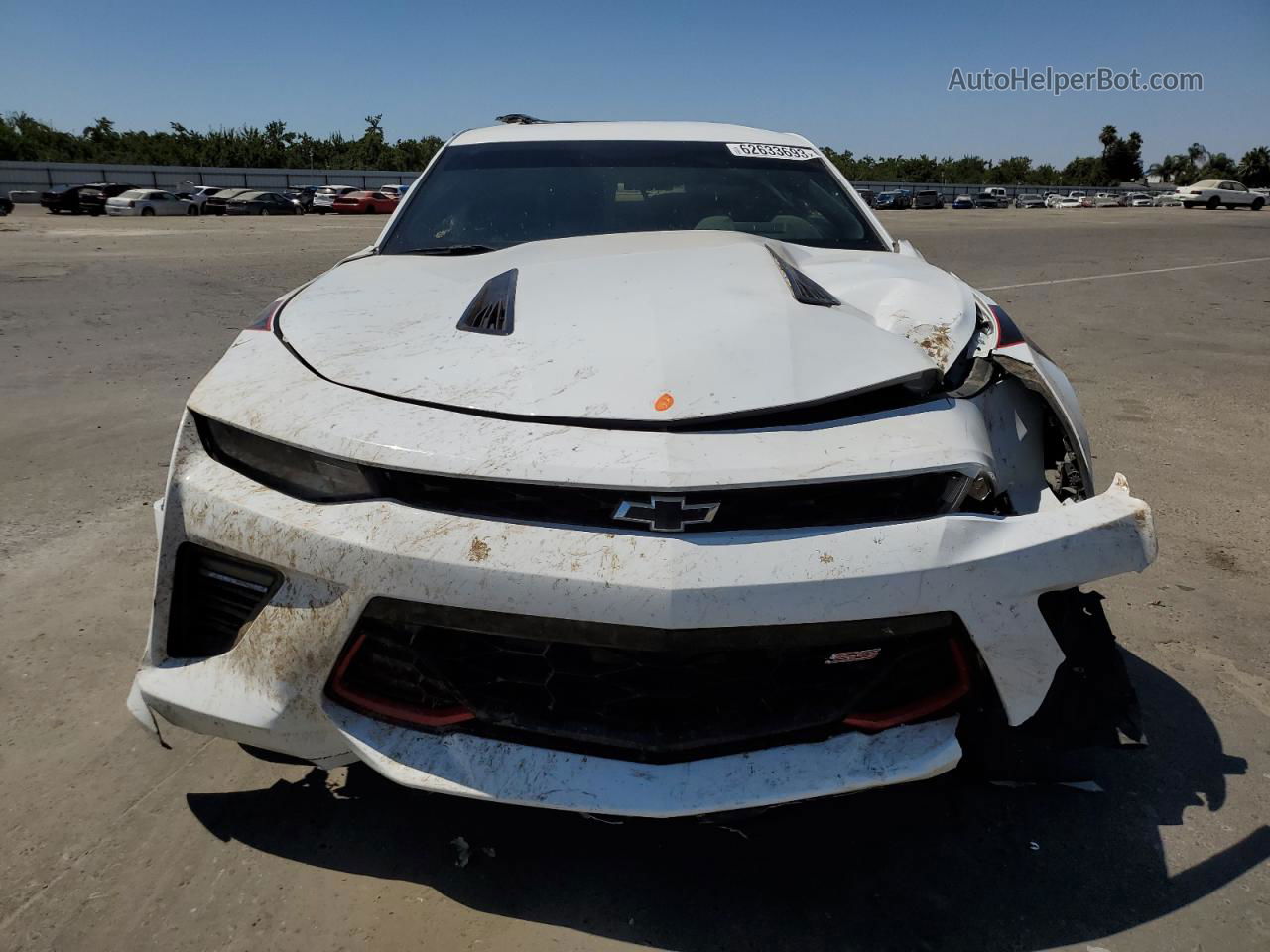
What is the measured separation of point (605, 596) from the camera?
1.59 metres

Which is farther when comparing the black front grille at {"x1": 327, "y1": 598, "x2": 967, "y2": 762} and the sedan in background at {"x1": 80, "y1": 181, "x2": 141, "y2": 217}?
the sedan in background at {"x1": 80, "y1": 181, "x2": 141, "y2": 217}

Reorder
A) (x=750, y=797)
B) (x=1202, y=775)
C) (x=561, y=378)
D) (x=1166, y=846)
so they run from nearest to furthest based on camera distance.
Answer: (x=750, y=797) → (x=561, y=378) → (x=1166, y=846) → (x=1202, y=775)

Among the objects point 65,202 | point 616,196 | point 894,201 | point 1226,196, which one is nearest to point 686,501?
point 616,196

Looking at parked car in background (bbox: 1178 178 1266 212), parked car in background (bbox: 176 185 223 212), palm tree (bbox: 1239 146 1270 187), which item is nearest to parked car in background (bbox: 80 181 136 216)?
parked car in background (bbox: 176 185 223 212)

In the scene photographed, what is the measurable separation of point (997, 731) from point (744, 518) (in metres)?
0.74

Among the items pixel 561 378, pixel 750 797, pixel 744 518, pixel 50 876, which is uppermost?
pixel 561 378

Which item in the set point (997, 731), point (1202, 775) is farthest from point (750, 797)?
point (1202, 775)

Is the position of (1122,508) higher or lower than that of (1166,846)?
higher

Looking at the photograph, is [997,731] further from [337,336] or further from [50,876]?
[50,876]

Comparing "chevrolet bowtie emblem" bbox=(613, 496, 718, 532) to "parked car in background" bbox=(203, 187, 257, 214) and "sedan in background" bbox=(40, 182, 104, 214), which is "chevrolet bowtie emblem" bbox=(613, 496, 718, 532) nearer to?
"sedan in background" bbox=(40, 182, 104, 214)

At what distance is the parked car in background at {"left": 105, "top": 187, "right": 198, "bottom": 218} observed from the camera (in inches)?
1324

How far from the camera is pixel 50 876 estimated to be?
193 cm

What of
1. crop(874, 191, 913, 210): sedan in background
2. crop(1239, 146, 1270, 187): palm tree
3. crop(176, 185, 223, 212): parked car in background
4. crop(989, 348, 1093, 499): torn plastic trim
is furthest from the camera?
crop(1239, 146, 1270, 187): palm tree

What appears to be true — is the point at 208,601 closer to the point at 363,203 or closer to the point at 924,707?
the point at 924,707
